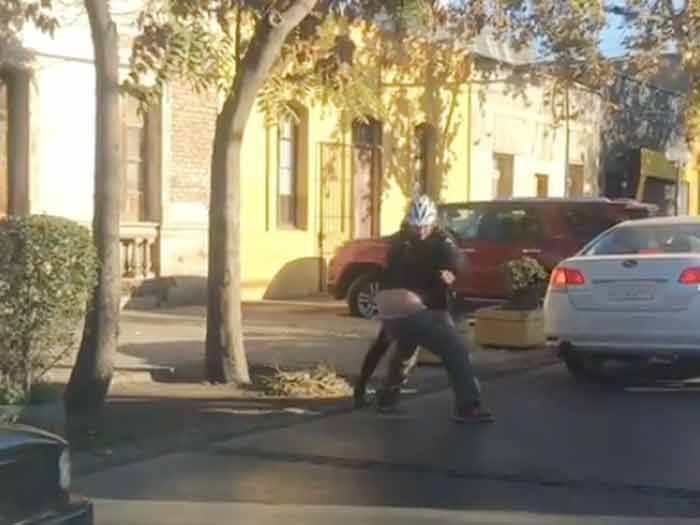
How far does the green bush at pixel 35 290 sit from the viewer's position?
8914 mm

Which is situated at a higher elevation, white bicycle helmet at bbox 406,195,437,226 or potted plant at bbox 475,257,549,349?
white bicycle helmet at bbox 406,195,437,226

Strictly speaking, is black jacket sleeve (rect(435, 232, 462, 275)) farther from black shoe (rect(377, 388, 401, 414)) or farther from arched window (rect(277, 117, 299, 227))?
arched window (rect(277, 117, 299, 227))

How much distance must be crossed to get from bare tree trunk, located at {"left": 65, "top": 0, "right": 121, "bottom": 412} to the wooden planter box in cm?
615

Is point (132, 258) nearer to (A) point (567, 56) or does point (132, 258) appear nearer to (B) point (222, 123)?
(B) point (222, 123)

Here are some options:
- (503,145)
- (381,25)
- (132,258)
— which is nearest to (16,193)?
(132,258)

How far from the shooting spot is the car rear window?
1252 centimetres

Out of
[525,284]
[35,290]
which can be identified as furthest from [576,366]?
[35,290]

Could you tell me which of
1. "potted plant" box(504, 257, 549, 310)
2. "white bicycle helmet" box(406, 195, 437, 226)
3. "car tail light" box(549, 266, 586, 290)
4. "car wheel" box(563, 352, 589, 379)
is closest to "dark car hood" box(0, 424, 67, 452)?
"white bicycle helmet" box(406, 195, 437, 226)

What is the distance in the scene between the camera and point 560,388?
12.3 m

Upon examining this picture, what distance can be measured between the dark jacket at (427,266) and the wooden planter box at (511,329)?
4831mm

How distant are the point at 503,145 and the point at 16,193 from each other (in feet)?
43.2

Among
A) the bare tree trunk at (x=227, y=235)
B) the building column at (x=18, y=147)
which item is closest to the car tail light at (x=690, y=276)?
the bare tree trunk at (x=227, y=235)

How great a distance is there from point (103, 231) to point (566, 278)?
4.59 meters

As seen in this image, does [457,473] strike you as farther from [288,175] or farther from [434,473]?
[288,175]
